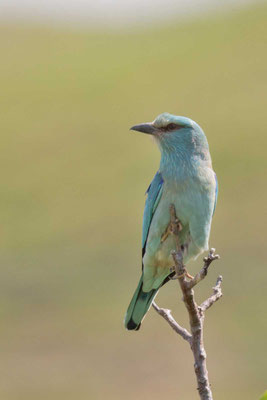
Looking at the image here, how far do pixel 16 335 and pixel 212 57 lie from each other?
77.2 ft

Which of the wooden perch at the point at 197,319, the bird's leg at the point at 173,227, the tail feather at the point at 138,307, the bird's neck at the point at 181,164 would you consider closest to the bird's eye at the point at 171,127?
the bird's neck at the point at 181,164

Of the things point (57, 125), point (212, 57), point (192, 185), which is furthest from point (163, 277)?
point (212, 57)

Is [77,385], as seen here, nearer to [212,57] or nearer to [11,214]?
[11,214]

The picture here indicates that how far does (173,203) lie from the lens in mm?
6570

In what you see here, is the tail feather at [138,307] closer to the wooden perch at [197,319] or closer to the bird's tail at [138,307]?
the bird's tail at [138,307]

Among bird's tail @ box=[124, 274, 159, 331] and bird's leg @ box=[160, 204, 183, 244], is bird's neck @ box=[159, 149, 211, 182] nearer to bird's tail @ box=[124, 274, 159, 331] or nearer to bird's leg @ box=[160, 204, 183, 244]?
bird's leg @ box=[160, 204, 183, 244]

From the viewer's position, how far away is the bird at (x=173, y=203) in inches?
256

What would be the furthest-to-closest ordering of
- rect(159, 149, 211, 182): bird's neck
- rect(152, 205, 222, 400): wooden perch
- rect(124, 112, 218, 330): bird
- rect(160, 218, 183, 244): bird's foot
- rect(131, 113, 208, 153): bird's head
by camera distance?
rect(131, 113, 208, 153): bird's head, rect(159, 149, 211, 182): bird's neck, rect(124, 112, 218, 330): bird, rect(160, 218, 183, 244): bird's foot, rect(152, 205, 222, 400): wooden perch

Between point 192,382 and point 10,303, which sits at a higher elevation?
point 10,303

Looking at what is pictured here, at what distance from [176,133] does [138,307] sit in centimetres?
125

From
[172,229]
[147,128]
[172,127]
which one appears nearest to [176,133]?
[172,127]

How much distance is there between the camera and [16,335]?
18562 millimetres

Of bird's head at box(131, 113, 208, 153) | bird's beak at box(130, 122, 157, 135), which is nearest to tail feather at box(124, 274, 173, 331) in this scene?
bird's head at box(131, 113, 208, 153)

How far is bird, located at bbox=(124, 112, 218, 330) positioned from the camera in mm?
6500
